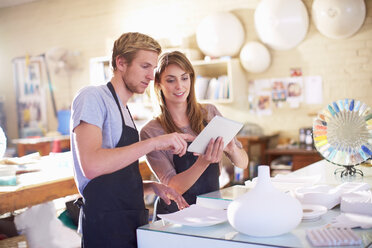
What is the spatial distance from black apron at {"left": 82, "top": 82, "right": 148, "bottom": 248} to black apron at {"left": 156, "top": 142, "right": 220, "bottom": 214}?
669 mm

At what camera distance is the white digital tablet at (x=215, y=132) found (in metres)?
1.93

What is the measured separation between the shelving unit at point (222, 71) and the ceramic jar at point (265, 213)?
370 cm

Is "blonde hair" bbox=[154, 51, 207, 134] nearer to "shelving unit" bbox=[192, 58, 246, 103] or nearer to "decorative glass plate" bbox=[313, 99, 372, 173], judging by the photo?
"decorative glass plate" bbox=[313, 99, 372, 173]

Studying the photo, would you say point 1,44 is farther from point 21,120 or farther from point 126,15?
point 126,15

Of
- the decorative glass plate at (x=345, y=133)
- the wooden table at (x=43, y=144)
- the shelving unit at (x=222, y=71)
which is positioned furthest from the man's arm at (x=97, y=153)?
the wooden table at (x=43, y=144)

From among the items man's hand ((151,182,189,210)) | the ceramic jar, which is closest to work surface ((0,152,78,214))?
man's hand ((151,182,189,210))

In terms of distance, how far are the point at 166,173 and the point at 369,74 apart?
10.9 feet

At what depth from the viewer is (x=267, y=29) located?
4996 millimetres

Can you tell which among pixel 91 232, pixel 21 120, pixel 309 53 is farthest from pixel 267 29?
pixel 21 120

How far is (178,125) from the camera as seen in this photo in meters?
2.58

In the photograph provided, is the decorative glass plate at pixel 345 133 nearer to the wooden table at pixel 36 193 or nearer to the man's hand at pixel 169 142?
the man's hand at pixel 169 142

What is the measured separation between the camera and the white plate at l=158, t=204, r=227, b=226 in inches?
61.1

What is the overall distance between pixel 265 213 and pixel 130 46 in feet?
3.01

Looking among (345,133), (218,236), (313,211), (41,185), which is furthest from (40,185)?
(345,133)
